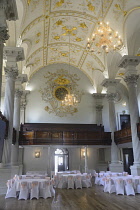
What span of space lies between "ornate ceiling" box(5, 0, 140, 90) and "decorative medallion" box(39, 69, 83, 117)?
7.34 ft

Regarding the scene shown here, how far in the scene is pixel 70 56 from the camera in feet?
61.2

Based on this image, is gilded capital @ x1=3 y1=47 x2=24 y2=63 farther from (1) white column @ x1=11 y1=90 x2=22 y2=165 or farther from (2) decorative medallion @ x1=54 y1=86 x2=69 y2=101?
(2) decorative medallion @ x1=54 y1=86 x2=69 y2=101

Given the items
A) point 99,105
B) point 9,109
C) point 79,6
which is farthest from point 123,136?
point 79,6

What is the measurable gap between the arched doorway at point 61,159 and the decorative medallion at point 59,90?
3.50 metres

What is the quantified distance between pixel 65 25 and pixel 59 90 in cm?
715

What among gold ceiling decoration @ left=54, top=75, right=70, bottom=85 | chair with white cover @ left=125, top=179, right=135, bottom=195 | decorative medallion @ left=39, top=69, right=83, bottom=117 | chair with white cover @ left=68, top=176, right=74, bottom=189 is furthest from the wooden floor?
gold ceiling decoration @ left=54, top=75, right=70, bottom=85

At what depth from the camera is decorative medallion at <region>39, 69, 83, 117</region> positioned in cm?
1925

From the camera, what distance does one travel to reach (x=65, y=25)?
554 inches

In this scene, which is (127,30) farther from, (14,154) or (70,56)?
Result: (14,154)

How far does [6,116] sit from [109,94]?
8.33 m

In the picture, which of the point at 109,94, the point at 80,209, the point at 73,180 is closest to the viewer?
the point at 80,209

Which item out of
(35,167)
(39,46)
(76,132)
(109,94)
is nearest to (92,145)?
(76,132)

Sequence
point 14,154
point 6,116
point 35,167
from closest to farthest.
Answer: point 6,116 → point 14,154 → point 35,167

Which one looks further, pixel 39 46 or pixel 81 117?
pixel 81 117
